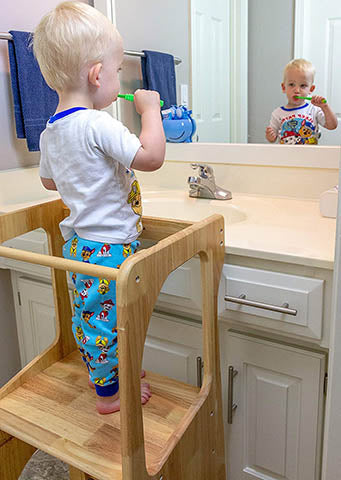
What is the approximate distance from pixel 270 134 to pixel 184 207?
35 cm

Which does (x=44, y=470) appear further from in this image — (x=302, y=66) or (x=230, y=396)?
(x=302, y=66)

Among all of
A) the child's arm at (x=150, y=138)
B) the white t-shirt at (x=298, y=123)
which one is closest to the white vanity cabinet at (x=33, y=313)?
the child's arm at (x=150, y=138)

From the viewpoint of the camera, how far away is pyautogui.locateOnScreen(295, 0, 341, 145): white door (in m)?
1.38

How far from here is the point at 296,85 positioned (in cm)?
149

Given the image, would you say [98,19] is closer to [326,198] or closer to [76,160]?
[76,160]

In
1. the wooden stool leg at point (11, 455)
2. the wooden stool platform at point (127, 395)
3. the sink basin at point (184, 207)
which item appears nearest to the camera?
the wooden stool platform at point (127, 395)

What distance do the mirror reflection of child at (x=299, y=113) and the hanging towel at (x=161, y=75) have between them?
43 centimetres

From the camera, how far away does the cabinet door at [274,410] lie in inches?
46.3

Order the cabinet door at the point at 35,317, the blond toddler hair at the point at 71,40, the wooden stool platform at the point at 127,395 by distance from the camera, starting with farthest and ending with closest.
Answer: the cabinet door at the point at 35,317, the blond toddler hair at the point at 71,40, the wooden stool platform at the point at 127,395

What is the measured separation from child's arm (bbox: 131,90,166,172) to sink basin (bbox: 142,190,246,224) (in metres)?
0.50

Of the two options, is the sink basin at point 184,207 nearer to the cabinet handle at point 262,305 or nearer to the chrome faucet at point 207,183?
the chrome faucet at point 207,183

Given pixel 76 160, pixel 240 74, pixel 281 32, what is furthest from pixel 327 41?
pixel 76 160

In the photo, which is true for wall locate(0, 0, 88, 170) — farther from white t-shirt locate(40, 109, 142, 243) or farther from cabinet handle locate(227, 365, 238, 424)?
cabinet handle locate(227, 365, 238, 424)

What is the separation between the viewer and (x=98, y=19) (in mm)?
985
